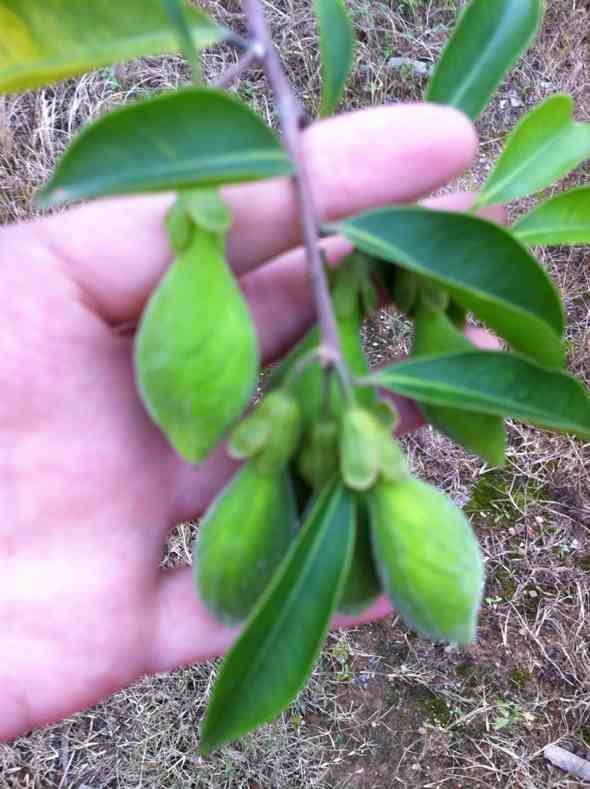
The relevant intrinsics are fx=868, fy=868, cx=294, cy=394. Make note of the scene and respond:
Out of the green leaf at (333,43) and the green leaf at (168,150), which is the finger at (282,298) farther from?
the green leaf at (168,150)

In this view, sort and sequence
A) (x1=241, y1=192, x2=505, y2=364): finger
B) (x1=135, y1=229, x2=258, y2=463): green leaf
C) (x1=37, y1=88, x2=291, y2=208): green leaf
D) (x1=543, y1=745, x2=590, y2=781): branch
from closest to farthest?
(x1=37, y1=88, x2=291, y2=208): green leaf < (x1=135, y1=229, x2=258, y2=463): green leaf < (x1=241, y1=192, x2=505, y2=364): finger < (x1=543, y1=745, x2=590, y2=781): branch

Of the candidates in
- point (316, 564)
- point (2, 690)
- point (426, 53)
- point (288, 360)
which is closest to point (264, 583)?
point (316, 564)

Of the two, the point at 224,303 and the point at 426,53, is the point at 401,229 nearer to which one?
the point at 224,303

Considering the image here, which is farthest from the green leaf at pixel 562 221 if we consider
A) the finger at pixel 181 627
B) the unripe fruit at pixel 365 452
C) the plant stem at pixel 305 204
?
the finger at pixel 181 627

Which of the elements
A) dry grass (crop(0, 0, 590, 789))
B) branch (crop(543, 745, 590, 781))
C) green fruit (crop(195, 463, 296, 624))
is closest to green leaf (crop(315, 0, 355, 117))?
green fruit (crop(195, 463, 296, 624))

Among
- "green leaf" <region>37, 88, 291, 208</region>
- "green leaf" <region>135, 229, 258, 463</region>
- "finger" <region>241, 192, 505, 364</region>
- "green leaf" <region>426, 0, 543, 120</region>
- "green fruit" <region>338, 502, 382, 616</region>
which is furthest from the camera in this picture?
"finger" <region>241, 192, 505, 364</region>

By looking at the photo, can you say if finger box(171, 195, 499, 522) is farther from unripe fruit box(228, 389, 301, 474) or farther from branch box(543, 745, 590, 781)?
branch box(543, 745, 590, 781)
